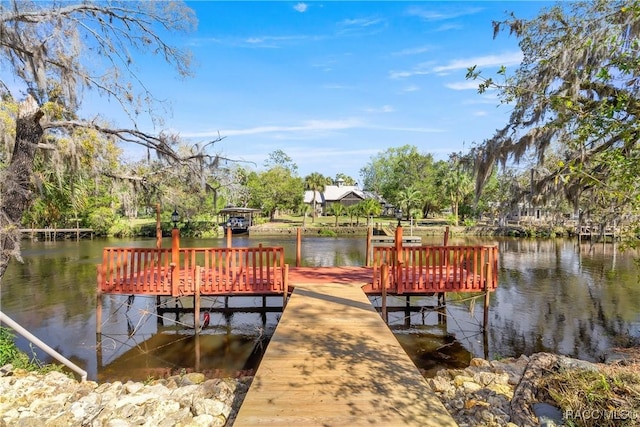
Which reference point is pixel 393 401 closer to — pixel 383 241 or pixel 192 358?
pixel 192 358

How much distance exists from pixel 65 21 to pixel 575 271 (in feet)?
75.7

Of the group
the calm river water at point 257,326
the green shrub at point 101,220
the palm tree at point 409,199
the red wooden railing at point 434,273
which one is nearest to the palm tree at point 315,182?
the palm tree at point 409,199

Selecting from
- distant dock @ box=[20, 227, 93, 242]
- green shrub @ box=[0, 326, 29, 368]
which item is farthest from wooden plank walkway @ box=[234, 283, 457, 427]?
distant dock @ box=[20, 227, 93, 242]

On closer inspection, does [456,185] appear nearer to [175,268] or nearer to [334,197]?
[334,197]

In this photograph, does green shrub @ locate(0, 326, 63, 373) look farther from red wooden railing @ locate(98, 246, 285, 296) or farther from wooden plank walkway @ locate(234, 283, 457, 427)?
wooden plank walkway @ locate(234, 283, 457, 427)

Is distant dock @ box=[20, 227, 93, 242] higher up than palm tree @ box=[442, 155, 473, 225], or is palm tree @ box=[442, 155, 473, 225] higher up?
palm tree @ box=[442, 155, 473, 225]

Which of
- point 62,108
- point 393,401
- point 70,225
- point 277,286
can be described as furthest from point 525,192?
point 70,225

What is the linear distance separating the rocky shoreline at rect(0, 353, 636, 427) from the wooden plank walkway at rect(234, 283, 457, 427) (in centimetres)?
90

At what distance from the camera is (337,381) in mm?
4449

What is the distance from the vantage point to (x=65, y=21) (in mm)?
6672

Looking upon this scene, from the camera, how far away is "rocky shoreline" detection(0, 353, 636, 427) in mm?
4605

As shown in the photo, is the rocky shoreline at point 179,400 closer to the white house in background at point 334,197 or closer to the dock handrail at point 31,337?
the dock handrail at point 31,337

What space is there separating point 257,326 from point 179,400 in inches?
227

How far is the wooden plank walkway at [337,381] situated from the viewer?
3.71 meters
